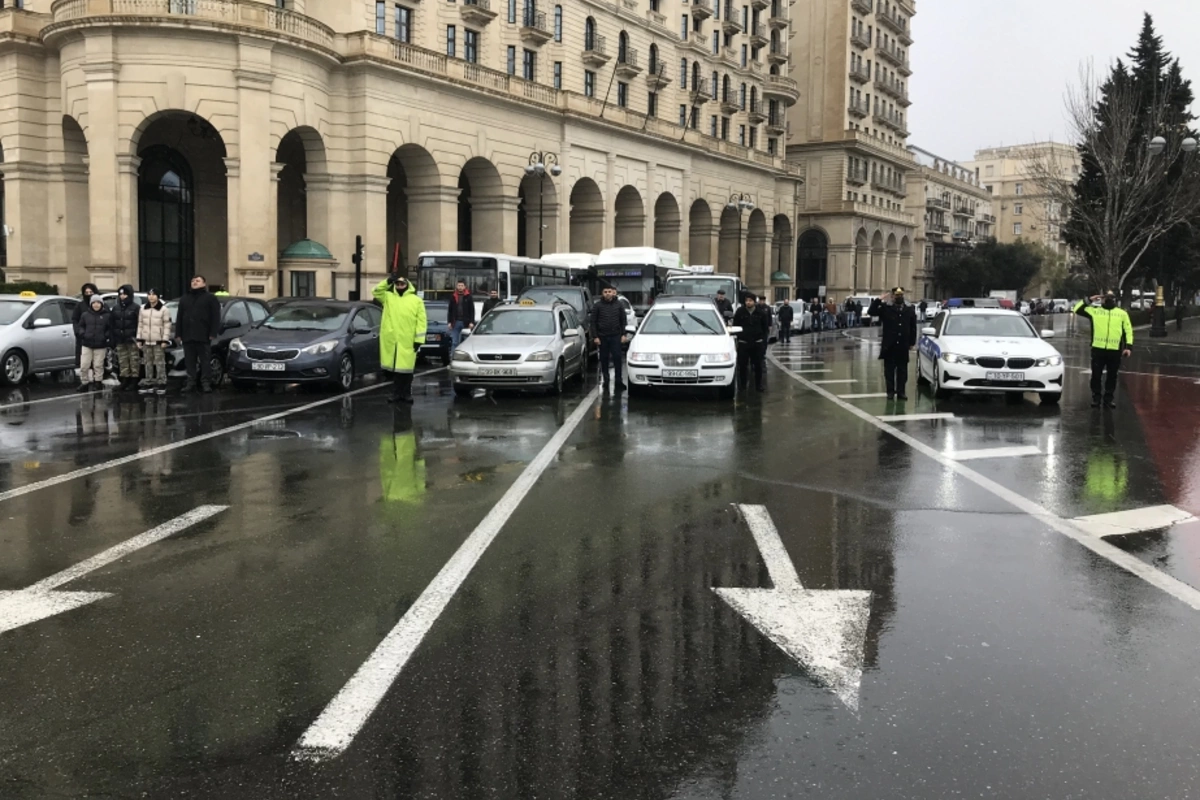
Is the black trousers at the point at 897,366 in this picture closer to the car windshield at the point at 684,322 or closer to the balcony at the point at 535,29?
the car windshield at the point at 684,322

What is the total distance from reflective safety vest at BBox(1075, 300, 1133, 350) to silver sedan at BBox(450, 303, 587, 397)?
8202 mm

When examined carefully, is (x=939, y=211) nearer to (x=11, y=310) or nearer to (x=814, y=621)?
(x=11, y=310)

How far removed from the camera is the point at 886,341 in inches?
652

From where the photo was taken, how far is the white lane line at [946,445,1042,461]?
430 inches

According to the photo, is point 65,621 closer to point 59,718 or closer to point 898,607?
point 59,718

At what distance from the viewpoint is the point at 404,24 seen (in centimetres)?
4112

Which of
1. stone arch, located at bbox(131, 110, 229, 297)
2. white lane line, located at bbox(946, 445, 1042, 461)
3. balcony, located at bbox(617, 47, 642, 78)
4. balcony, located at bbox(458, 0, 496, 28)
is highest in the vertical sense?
balcony, located at bbox(617, 47, 642, 78)

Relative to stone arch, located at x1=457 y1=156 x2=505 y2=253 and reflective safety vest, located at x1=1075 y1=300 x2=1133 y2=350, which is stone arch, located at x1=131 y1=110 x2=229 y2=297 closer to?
stone arch, located at x1=457 y1=156 x2=505 y2=253

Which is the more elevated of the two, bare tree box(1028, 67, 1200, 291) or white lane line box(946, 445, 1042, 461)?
bare tree box(1028, 67, 1200, 291)

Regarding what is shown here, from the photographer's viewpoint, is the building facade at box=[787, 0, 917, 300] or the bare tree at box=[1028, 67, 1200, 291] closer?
the bare tree at box=[1028, 67, 1200, 291]

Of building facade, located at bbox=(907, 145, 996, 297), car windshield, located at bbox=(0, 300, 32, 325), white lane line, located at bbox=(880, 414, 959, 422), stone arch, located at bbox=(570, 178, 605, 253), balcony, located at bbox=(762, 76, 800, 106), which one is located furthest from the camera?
building facade, located at bbox=(907, 145, 996, 297)

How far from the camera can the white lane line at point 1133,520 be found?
7.60 m

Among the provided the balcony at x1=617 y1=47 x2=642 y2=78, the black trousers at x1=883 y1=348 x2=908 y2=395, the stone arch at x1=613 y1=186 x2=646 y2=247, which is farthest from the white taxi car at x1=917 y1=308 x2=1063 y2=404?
the balcony at x1=617 y1=47 x2=642 y2=78

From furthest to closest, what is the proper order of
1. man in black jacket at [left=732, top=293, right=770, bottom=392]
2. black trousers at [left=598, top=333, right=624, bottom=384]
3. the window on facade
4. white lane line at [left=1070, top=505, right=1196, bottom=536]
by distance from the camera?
the window on facade < man in black jacket at [left=732, top=293, right=770, bottom=392] < black trousers at [left=598, top=333, right=624, bottom=384] < white lane line at [left=1070, top=505, right=1196, bottom=536]
